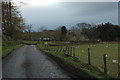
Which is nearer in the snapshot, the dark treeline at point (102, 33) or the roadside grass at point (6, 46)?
the roadside grass at point (6, 46)

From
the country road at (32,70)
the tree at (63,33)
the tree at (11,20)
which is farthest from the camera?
the tree at (63,33)

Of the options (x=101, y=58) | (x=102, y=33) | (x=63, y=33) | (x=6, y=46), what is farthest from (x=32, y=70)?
(x=102, y=33)

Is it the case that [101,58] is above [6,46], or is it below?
below

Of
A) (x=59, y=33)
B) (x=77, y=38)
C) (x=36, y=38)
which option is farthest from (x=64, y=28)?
(x=36, y=38)

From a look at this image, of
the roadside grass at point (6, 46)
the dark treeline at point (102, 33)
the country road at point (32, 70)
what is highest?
the dark treeline at point (102, 33)

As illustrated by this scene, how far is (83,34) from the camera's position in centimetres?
8562

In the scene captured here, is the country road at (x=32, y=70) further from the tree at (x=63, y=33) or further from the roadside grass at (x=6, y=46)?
the tree at (x=63, y=33)

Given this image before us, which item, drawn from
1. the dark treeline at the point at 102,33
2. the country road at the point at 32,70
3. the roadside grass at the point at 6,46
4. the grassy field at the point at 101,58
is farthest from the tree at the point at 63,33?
the country road at the point at 32,70

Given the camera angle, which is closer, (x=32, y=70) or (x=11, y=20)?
(x=32, y=70)

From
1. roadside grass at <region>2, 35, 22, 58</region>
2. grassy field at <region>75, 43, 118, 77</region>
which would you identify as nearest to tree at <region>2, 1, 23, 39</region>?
roadside grass at <region>2, 35, 22, 58</region>

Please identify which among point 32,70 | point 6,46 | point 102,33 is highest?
point 102,33

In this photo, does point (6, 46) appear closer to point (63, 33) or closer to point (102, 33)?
point (63, 33)

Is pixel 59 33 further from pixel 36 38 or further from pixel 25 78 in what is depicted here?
pixel 25 78

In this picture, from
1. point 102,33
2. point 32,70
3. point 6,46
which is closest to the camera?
point 32,70
